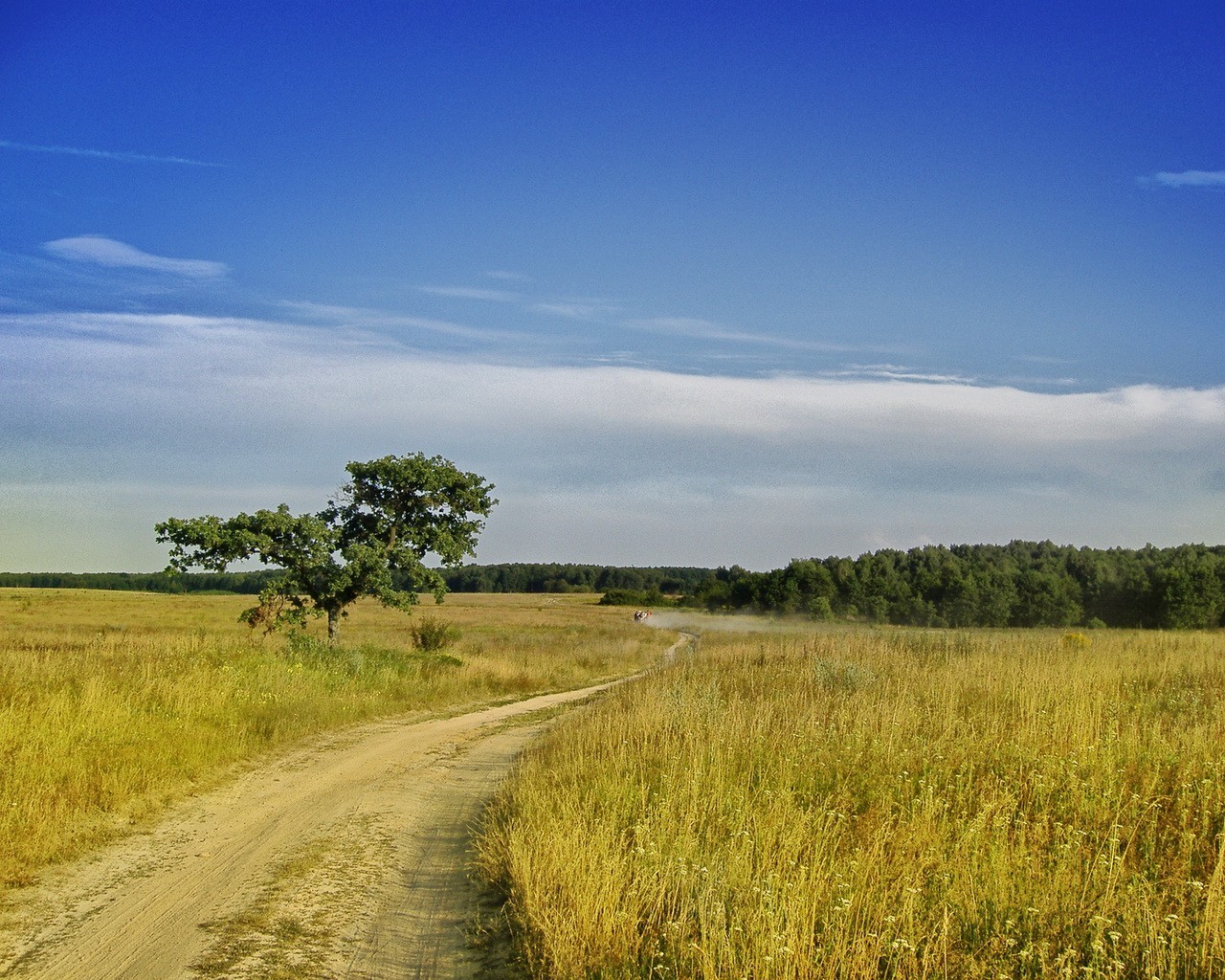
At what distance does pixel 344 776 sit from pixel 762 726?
5.79 meters

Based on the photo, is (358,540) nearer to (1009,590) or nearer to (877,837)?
(877,837)

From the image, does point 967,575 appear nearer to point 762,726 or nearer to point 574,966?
point 762,726

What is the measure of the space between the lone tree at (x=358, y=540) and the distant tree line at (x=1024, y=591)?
6562cm

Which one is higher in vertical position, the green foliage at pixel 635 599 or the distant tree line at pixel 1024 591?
the distant tree line at pixel 1024 591

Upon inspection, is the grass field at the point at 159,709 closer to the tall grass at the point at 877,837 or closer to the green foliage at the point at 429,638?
the green foliage at the point at 429,638

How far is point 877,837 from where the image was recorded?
689cm

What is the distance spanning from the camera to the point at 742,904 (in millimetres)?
5695

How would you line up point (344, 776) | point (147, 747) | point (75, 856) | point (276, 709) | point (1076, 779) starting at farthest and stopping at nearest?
1. point (276, 709)
2. point (344, 776)
3. point (147, 747)
4. point (1076, 779)
5. point (75, 856)

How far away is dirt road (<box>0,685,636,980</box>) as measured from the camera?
5.81m

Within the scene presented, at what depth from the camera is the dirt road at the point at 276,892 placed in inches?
229

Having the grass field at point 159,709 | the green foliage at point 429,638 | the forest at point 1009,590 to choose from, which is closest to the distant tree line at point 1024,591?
the forest at point 1009,590

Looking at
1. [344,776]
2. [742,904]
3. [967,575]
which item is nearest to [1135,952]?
[742,904]

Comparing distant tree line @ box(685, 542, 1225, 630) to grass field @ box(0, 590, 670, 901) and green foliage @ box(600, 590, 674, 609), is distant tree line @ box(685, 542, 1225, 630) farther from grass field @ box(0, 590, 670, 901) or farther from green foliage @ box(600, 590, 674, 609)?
grass field @ box(0, 590, 670, 901)

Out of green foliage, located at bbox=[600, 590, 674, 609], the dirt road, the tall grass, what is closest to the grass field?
the dirt road
